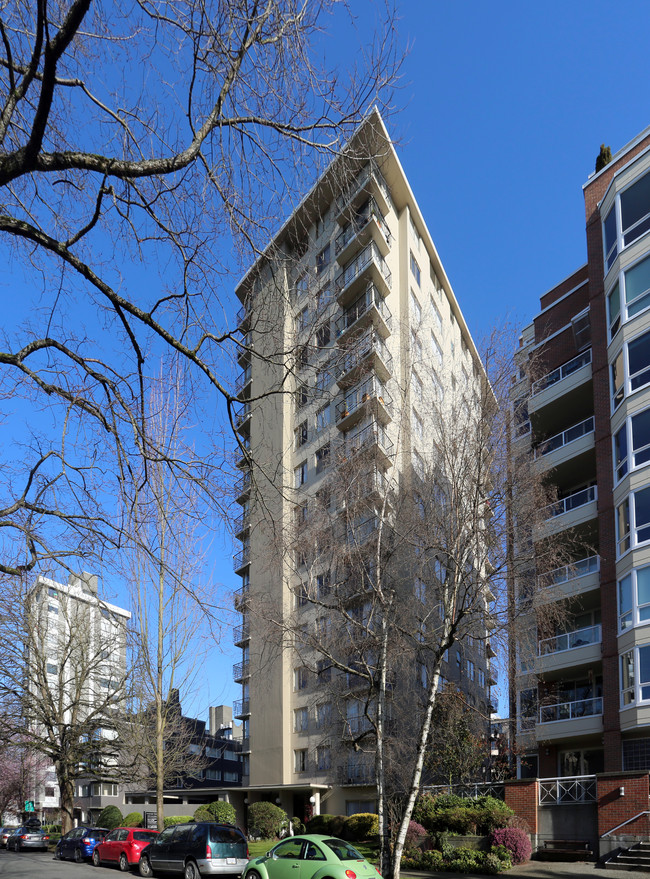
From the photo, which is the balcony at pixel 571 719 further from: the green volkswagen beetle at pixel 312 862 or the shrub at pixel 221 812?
the green volkswagen beetle at pixel 312 862

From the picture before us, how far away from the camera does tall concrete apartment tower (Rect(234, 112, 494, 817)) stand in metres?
8.52

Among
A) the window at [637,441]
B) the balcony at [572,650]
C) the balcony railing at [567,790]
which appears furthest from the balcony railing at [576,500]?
the balcony railing at [567,790]

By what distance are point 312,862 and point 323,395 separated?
34.9 ft

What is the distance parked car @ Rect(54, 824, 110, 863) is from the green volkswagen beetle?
1803 cm

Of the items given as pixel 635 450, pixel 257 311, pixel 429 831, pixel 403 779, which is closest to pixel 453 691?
pixel 403 779

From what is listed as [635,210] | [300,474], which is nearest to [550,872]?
[635,210]

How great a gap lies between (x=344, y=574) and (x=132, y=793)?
40.1 meters

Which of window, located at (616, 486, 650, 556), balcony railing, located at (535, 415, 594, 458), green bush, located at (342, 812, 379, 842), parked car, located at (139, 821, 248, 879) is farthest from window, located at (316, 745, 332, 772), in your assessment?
window, located at (616, 486, 650, 556)

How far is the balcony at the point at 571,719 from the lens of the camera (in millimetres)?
27922

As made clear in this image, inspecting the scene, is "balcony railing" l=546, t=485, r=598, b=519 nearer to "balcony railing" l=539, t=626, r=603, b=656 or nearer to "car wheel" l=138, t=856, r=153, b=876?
"balcony railing" l=539, t=626, r=603, b=656

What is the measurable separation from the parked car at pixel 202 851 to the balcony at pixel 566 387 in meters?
20.0

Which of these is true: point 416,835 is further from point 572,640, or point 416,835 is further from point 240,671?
point 240,671

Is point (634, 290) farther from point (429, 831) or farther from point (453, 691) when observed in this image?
point (429, 831)

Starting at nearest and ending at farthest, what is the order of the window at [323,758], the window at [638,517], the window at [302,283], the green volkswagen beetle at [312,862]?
the window at [302,283] < the green volkswagen beetle at [312,862] < the window at [638,517] < the window at [323,758]
